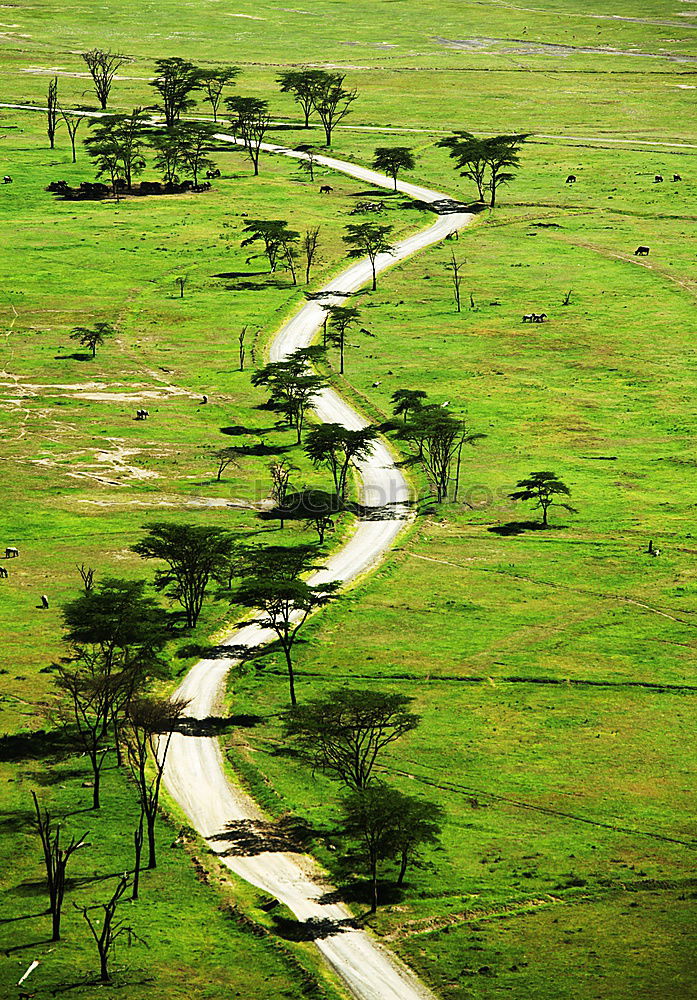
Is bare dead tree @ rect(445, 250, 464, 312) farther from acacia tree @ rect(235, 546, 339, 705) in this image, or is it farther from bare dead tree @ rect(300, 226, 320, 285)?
acacia tree @ rect(235, 546, 339, 705)

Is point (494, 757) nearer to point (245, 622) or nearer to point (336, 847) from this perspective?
point (336, 847)

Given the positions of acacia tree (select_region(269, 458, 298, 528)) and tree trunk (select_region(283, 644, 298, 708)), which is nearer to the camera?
tree trunk (select_region(283, 644, 298, 708))

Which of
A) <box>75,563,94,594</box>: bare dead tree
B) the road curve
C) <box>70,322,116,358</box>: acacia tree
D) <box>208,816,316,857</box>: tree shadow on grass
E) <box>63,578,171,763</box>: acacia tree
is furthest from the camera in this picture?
<box>70,322,116,358</box>: acacia tree

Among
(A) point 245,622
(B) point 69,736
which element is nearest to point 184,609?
(A) point 245,622

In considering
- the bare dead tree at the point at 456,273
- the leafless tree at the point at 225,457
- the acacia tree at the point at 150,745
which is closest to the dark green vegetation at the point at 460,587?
the leafless tree at the point at 225,457

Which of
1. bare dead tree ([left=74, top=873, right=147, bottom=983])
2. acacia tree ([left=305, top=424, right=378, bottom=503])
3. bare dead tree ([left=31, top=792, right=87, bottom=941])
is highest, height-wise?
acacia tree ([left=305, top=424, right=378, bottom=503])

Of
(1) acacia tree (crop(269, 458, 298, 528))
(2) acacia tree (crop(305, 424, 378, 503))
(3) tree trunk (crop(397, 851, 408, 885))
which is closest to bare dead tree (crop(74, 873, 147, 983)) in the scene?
(3) tree trunk (crop(397, 851, 408, 885))

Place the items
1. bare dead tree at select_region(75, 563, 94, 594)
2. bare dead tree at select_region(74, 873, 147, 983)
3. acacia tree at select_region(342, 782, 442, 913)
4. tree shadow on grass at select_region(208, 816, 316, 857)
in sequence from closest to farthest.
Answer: bare dead tree at select_region(74, 873, 147, 983) < acacia tree at select_region(342, 782, 442, 913) < tree shadow on grass at select_region(208, 816, 316, 857) < bare dead tree at select_region(75, 563, 94, 594)
